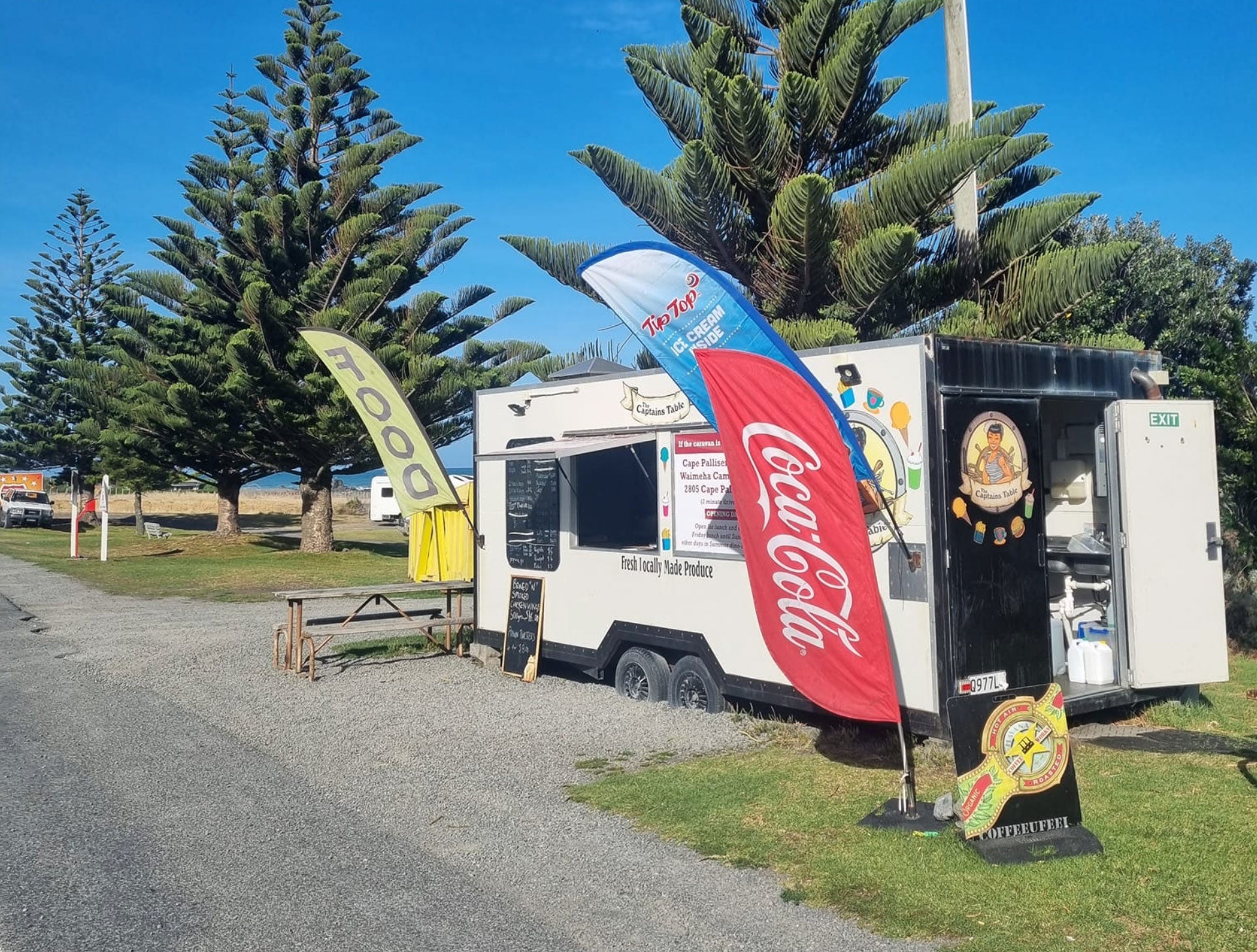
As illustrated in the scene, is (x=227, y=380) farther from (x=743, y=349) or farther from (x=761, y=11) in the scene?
(x=743, y=349)

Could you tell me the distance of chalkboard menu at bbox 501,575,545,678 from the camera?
31.9 feet

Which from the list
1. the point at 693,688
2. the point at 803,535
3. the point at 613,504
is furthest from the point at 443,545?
the point at 803,535

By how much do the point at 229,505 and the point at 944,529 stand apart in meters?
28.7

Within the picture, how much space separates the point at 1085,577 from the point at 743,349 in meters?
3.58

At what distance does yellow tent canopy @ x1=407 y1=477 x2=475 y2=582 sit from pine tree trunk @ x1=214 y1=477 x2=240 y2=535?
21.6 meters

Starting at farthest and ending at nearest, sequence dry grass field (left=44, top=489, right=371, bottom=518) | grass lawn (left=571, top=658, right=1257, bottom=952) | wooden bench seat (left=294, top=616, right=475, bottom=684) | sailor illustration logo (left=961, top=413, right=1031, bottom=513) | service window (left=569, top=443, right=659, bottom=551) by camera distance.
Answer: dry grass field (left=44, top=489, right=371, bottom=518) → wooden bench seat (left=294, top=616, right=475, bottom=684) → service window (left=569, top=443, right=659, bottom=551) → sailor illustration logo (left=961, top=413, right=1031, bottom=513) → grass lawn (left=571, top=658, right=1257, bottom=952)

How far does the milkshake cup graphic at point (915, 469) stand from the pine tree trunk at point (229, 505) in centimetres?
2756

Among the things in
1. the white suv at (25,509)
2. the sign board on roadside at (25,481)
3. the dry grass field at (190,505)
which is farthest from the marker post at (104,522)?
the sign board on roadside at (25,481)

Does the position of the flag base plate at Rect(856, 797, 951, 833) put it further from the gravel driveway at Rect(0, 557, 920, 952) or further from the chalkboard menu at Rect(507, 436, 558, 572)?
the chalkboard menu at Rect(507, 436, 558, 572)

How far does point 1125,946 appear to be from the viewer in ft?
13.7

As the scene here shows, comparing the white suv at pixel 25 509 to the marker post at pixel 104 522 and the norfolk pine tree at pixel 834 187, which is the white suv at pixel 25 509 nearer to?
the marker post at pixel 104 522

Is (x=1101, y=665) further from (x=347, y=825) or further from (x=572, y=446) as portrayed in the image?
(x=347, y=825)

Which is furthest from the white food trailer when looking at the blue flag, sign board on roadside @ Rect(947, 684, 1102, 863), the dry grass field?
the dry grass field

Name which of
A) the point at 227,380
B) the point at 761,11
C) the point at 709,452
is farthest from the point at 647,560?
the point at 227,380
